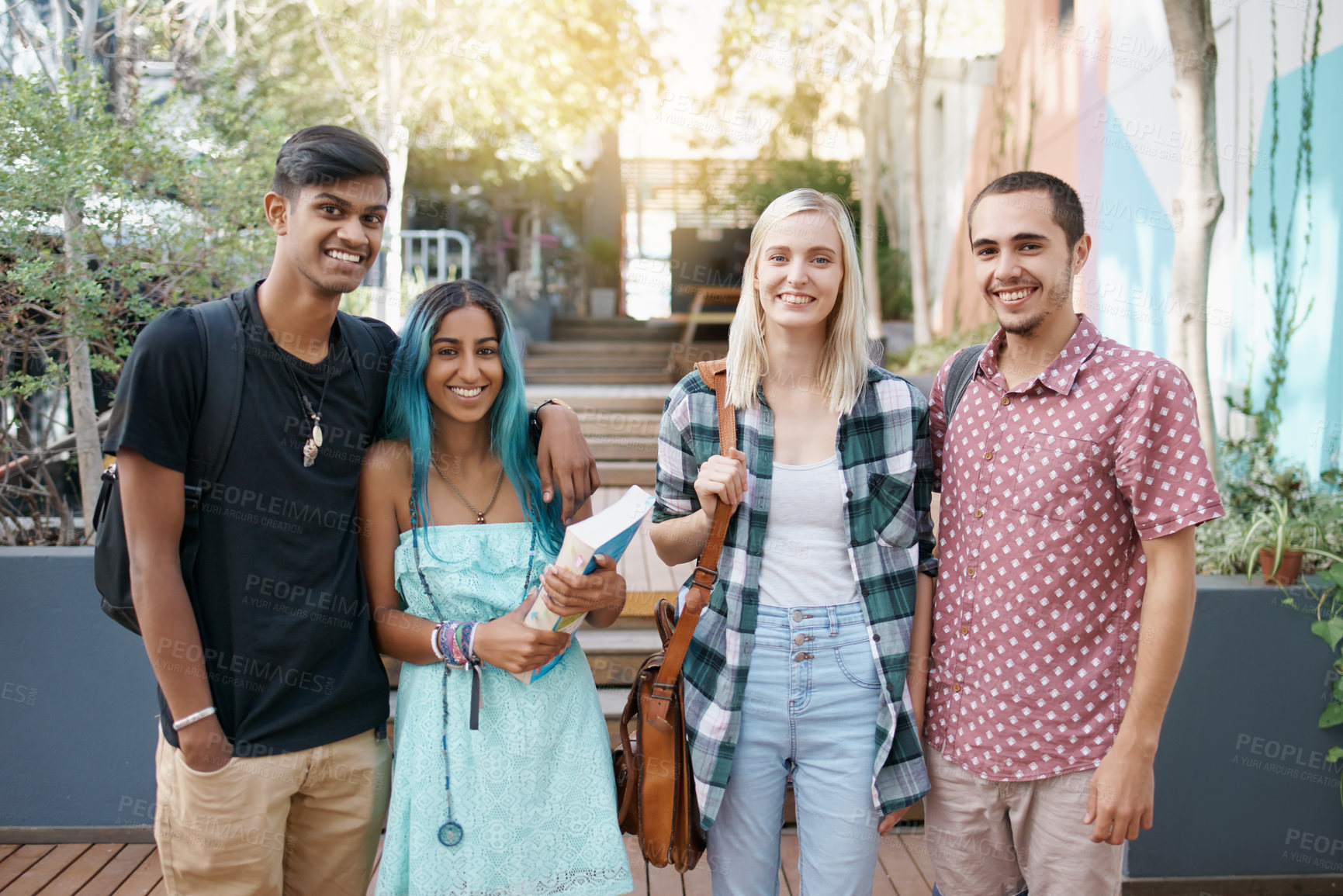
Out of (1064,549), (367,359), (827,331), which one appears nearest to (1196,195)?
(827,331)

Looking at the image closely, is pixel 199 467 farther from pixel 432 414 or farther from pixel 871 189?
pixel 871 189

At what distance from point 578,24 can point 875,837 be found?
9.59m

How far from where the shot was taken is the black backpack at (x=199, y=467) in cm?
165

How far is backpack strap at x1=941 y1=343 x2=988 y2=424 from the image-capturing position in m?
1.96

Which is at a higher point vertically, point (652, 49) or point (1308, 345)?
point (652, 49)

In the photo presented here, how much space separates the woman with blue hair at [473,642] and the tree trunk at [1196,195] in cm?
261

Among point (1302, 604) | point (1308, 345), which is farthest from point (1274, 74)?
point (1302, 604)

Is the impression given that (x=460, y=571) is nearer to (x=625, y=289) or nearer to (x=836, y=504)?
(x=836, y=504)

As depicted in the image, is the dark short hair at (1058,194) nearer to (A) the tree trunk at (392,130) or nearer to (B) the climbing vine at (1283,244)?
(B) the climbing vine at (1283,244)

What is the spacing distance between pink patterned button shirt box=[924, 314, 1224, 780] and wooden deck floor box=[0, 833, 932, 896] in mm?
1382

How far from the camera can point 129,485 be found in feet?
5.24

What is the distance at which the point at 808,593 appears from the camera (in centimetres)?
184

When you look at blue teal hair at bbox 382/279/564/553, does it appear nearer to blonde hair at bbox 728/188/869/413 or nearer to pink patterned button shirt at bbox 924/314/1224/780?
blonde hair at bbox 728/188/869/413

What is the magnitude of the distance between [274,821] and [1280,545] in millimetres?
2889
